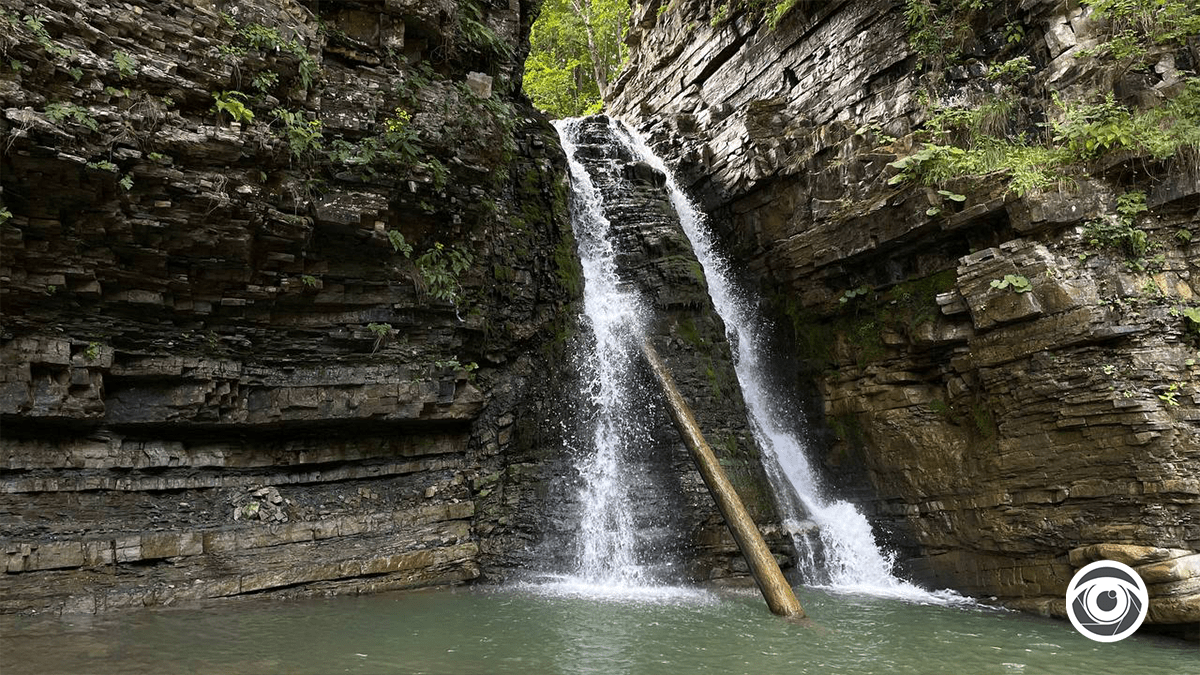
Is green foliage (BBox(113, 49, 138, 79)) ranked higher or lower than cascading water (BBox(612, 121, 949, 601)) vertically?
higher

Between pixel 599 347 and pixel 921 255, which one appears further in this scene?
pixel 599 347

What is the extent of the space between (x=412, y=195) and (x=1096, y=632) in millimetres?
10821

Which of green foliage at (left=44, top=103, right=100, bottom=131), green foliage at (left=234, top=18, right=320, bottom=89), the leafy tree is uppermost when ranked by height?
the leafy tree

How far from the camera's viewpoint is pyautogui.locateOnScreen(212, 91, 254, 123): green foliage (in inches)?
349

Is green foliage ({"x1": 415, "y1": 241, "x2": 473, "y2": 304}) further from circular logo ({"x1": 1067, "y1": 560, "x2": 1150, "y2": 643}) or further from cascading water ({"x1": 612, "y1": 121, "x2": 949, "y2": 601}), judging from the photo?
circular logo ({"x1": 1067, "y1": 560, "x2": 1150, "y2": 643})

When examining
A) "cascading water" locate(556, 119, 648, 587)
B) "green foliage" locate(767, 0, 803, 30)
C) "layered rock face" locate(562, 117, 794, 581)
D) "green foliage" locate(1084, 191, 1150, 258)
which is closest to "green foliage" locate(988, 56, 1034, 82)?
"green foliage" locate(1084, 191, 1150, 258)

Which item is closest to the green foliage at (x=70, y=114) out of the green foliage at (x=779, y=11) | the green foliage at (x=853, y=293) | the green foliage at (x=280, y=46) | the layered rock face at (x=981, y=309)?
the green foliage at (x=280, y=46)

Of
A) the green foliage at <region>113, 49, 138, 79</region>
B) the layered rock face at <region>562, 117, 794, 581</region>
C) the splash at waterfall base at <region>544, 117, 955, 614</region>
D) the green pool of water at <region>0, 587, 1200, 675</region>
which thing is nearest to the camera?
the green pool of water at <region>0, 587, 1200, 675</region>

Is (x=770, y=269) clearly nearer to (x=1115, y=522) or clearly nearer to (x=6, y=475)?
(x=1115, y=522)

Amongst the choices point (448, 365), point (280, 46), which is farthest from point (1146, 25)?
point (280, 46)

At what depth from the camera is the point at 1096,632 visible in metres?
8.15

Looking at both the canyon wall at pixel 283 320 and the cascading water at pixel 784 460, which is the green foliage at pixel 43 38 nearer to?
the canyon wall at pixel 283 320

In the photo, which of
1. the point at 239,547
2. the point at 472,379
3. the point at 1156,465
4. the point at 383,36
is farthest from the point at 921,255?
the point at 239,547

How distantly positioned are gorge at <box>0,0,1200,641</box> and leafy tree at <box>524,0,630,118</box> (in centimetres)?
1489
